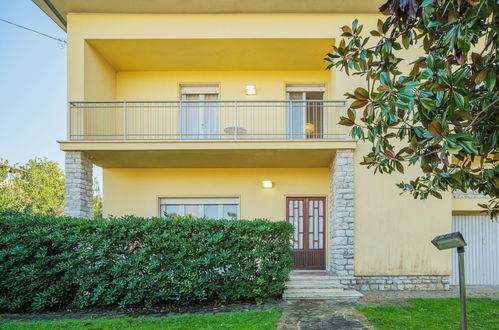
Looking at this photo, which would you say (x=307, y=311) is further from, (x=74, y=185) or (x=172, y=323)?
(x=74, y=185)

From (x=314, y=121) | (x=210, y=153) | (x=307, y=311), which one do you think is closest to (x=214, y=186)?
(x=210, y=153)

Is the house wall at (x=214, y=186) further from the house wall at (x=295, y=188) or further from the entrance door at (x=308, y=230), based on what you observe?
the entrance door at (x=308, y=230)

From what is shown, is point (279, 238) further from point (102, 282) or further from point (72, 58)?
point (72, 58)

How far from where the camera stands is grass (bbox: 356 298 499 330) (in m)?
5.52

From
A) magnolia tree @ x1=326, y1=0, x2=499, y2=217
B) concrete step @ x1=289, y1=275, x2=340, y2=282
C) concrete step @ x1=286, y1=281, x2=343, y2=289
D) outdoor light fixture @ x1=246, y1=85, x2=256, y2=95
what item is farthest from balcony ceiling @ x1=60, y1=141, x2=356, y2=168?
magnolia tree @ x1=326, y1=0, x2=499, y2=217

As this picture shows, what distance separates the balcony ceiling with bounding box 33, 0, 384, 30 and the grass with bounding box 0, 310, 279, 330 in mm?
7172

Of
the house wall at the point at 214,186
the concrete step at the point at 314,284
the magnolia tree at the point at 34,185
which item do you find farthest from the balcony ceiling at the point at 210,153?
the magnolia tree at the point at 34,185

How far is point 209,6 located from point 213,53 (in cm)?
120

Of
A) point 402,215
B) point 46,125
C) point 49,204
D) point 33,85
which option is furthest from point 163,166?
point 46,125

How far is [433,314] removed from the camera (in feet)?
20.2

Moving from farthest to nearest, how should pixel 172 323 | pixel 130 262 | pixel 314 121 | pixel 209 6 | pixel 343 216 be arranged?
pixel 314 121 < pixel 209 6 < pixel 343 216 < pixel 130 262 < pixel 172 323

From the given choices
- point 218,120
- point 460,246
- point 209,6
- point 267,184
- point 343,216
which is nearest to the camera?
point 460,246

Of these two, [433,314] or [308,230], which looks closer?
[433,314]

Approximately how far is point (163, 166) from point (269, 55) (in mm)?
4392
